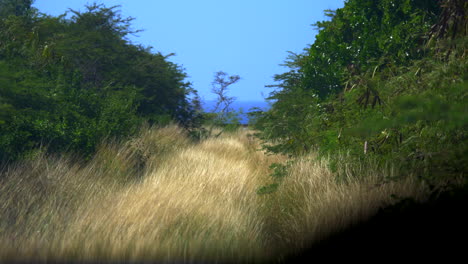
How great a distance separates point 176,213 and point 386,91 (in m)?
4.37

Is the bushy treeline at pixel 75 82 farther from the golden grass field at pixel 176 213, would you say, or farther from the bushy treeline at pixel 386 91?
the bushy treeline at pixel 386 91

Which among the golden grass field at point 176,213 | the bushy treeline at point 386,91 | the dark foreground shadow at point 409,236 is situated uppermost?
the bushy treeline at point 386,91

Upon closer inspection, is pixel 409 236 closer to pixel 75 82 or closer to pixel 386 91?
pixel 386 91

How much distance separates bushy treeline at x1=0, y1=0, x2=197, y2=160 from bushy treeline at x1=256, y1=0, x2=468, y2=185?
4622 mm

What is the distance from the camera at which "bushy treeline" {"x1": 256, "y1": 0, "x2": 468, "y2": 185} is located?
210 inches

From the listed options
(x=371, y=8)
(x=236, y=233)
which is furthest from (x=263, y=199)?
(x=371, y=8)

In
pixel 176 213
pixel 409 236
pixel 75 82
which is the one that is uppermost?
pixel 75 82

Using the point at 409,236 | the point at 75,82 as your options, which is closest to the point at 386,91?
the point at 409,236

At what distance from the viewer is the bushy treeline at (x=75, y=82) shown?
9.76 meters

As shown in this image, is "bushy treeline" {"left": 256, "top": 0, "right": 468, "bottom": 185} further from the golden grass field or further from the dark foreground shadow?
the golden grass field

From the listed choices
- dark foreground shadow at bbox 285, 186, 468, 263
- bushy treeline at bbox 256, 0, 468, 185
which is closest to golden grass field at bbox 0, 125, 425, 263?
dark foreground shadow at bbox 285, 186, 468, 263

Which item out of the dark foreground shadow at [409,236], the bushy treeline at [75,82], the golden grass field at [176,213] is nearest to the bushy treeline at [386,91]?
the dark foreground shadow at [409,236]

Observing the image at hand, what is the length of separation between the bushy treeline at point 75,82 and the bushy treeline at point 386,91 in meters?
4.62

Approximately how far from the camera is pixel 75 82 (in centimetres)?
1323
